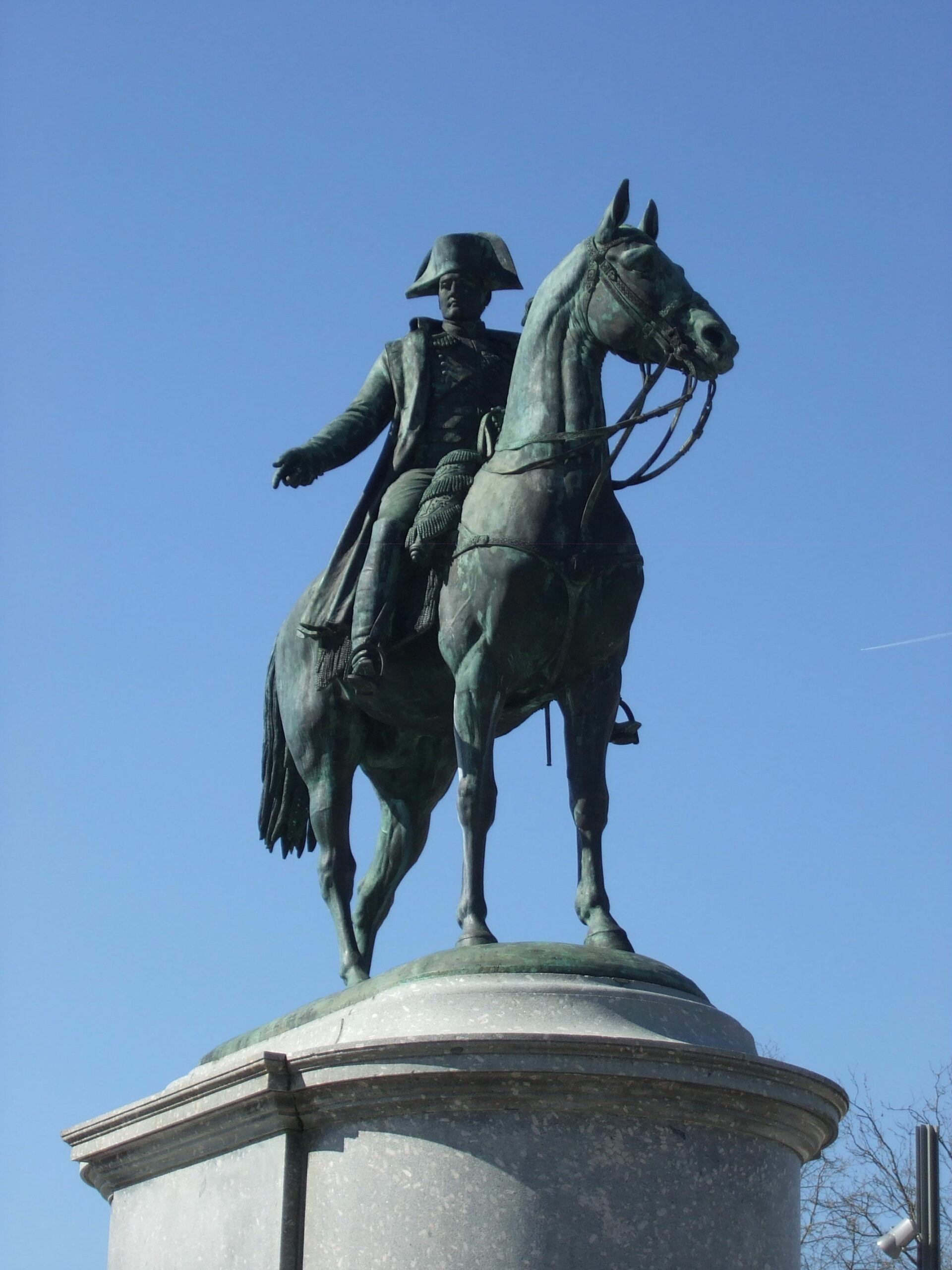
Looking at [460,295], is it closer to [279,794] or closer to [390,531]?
[390,531]

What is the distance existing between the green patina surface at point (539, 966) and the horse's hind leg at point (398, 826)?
2.03 meters

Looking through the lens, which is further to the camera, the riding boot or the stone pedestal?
the riding boot

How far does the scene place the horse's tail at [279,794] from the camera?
35.8ft

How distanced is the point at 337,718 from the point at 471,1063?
2.96 m

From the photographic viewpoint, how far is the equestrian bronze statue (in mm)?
9039

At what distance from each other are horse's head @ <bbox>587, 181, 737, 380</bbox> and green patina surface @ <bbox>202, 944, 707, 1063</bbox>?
255cm

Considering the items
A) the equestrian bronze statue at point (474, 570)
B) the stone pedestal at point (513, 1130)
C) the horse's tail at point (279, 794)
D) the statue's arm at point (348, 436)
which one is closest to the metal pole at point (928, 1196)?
the stone pedestal at point (513, 1130)

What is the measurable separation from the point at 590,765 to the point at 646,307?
1989 millimetres

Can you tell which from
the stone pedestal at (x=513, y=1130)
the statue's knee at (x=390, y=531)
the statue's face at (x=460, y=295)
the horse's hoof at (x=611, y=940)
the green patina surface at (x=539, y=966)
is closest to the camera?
the stone pedestal at (x=513, y=1130)

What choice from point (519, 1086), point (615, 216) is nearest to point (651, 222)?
point (615, 216)

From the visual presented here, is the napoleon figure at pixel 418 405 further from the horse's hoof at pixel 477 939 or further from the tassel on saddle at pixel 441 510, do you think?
the horse's hoof at pixel 477 939

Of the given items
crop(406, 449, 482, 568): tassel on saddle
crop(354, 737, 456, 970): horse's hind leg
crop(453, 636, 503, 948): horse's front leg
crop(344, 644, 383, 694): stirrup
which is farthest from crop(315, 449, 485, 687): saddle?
crop(354, 737, 456, 970): horse's hind leg

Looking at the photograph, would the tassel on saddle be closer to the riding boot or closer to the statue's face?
the riding boot

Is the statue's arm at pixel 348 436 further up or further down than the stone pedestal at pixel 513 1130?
further up
